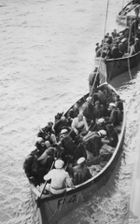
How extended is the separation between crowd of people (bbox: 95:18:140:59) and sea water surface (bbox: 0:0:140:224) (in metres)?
0.88

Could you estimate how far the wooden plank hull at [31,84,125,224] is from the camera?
531cm

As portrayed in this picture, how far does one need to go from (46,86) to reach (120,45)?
9.46ft

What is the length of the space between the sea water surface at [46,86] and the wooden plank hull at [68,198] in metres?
0.41

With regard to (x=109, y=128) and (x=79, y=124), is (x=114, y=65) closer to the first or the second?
(x=79, y=124)

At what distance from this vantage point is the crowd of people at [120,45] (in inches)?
420

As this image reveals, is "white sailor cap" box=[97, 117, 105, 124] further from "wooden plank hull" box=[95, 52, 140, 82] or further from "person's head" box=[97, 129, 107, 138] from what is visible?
"wooden plank hull" box=[95, 52, 140, 82]

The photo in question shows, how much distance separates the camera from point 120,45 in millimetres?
11062

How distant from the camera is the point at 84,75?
1195 centimetres

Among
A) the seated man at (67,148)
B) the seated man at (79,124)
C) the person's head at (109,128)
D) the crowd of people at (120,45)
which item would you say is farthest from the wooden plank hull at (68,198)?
the crowd of people at (120,45)

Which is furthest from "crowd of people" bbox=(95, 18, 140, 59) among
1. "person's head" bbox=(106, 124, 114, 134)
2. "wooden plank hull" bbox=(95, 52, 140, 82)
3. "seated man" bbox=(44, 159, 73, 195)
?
"seated man" bbox=(44, 159, 73, 195)

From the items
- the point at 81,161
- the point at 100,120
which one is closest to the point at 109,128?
the point at 100,120

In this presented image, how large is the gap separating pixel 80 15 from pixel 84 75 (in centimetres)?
854

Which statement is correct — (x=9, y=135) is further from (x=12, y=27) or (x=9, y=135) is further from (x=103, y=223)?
(x=12, y=27)

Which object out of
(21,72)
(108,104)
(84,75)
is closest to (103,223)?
(108,104)
